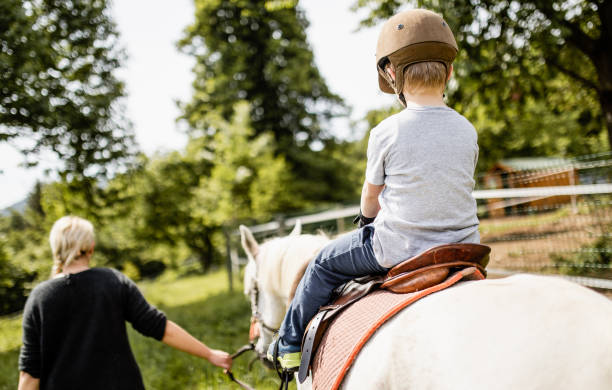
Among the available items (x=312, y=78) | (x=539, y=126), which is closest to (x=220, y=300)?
(x=312, y=78)

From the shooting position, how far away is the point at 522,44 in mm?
5316

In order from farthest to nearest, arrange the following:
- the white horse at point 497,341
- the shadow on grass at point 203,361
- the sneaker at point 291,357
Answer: the shadow on grass at point 203,361 → the sneaker at point 291,357 → the white horse at point 497,341

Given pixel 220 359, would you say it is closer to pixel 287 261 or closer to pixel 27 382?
pixel 287 261

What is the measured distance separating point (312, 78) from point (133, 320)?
1920cm

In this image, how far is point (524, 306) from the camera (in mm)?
1146

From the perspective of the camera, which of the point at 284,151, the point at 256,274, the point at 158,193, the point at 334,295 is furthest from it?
the point at 284,151

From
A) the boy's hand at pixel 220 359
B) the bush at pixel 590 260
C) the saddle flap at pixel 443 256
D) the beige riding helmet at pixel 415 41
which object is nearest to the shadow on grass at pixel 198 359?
the boy's hand at pixel 220 359

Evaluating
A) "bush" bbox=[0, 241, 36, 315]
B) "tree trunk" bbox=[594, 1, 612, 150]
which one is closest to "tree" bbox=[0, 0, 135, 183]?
"bush" bbox=[0, 241, 36, 315]

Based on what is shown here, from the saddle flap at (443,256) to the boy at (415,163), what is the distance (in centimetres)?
6

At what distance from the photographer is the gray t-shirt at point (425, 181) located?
1.48m

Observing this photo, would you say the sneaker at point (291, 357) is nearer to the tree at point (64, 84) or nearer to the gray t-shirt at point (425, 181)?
the gray t-shirt at point (425, 181)

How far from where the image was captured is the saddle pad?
1.37 m

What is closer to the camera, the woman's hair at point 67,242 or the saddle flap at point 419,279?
the saddle flap at point 419,279

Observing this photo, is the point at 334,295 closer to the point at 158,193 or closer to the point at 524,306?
the point at 524,306
